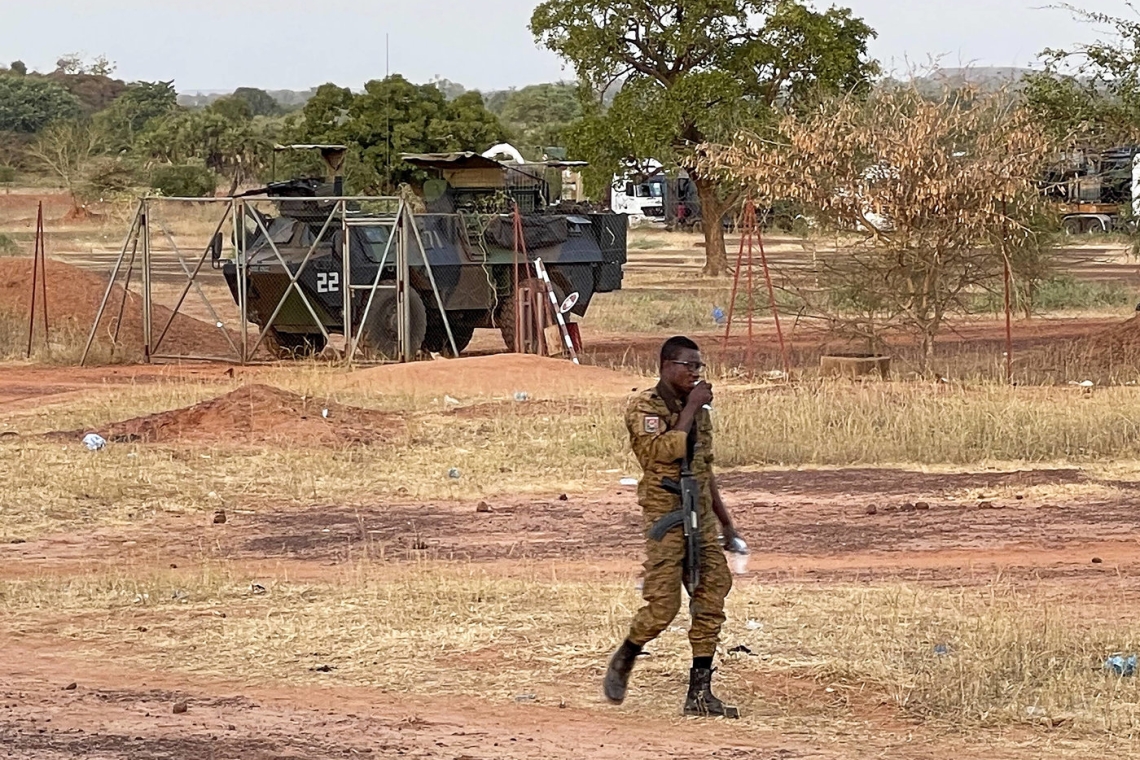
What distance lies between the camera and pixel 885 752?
6641 millimetres

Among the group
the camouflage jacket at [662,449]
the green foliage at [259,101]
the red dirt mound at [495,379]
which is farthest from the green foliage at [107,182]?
the green foliage at [259,101]

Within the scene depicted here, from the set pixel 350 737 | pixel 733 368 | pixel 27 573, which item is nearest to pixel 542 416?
pixel 733 368

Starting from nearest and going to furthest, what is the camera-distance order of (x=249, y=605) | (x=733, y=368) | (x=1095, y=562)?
(x=249, y=605) < (x=1095, y=562) < (x=733, y=368)

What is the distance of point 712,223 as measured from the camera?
37406 millimetres

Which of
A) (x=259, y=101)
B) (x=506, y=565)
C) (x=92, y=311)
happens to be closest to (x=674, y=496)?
(x=506, y=565)

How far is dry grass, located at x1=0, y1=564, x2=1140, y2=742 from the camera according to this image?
7324 mm

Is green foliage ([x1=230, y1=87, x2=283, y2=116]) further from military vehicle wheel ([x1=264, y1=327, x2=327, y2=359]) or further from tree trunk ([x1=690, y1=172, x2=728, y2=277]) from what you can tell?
military vehicle wheel ([x1=264, y1=327, x2=327, y2=359])

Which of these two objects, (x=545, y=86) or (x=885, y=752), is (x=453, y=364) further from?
(x=545, y=86)

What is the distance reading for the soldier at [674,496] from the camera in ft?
22.5

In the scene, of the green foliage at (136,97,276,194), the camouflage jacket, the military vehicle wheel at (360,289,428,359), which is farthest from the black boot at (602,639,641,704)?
the green foliage at (136,97,276,194)

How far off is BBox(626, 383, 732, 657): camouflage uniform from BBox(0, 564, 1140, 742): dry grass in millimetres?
462

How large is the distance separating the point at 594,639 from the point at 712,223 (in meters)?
29.4

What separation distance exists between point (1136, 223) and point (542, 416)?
10.8m

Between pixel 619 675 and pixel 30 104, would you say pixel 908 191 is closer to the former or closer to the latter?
pixel 619 675
